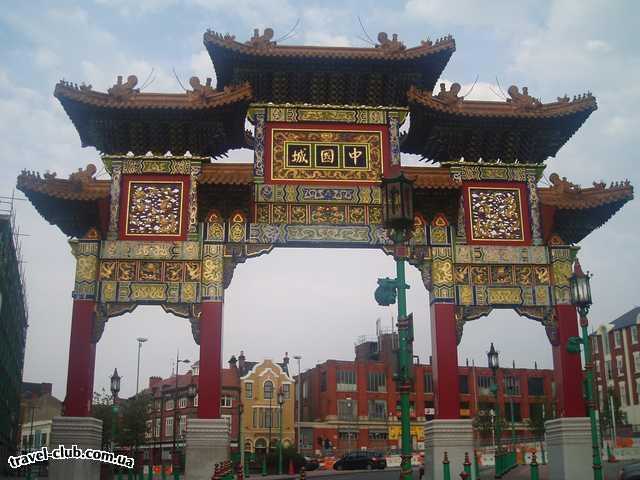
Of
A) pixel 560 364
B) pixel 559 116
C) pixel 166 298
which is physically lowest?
pixel 560 364

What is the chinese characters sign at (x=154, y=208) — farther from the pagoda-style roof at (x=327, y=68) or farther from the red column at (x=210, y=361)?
the pagoda-style roof at (x=327, y=68)

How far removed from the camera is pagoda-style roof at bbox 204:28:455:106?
20.6 metres

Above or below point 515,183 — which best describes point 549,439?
below

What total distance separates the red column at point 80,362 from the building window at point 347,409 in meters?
54.5

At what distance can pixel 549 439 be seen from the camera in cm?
2003

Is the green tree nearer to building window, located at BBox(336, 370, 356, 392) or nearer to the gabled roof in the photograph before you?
building window, located at BBox(336, 370, 356, 392)

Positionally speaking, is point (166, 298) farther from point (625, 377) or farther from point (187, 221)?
point (625, 377)

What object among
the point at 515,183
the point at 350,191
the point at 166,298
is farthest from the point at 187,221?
the point at 515,183

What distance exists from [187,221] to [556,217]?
33.7 ft

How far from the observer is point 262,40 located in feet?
68.5

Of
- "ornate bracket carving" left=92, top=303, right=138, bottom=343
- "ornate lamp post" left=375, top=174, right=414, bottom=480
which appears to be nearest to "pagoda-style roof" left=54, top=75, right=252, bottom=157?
"ornate bracket carving" left=92, top=303, right=138, bottom=343

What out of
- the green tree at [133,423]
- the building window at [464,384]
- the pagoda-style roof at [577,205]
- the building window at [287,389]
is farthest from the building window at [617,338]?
the pagoda-style roof at [577,205]

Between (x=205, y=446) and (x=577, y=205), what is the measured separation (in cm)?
1186

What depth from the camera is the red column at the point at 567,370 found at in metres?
19.7
